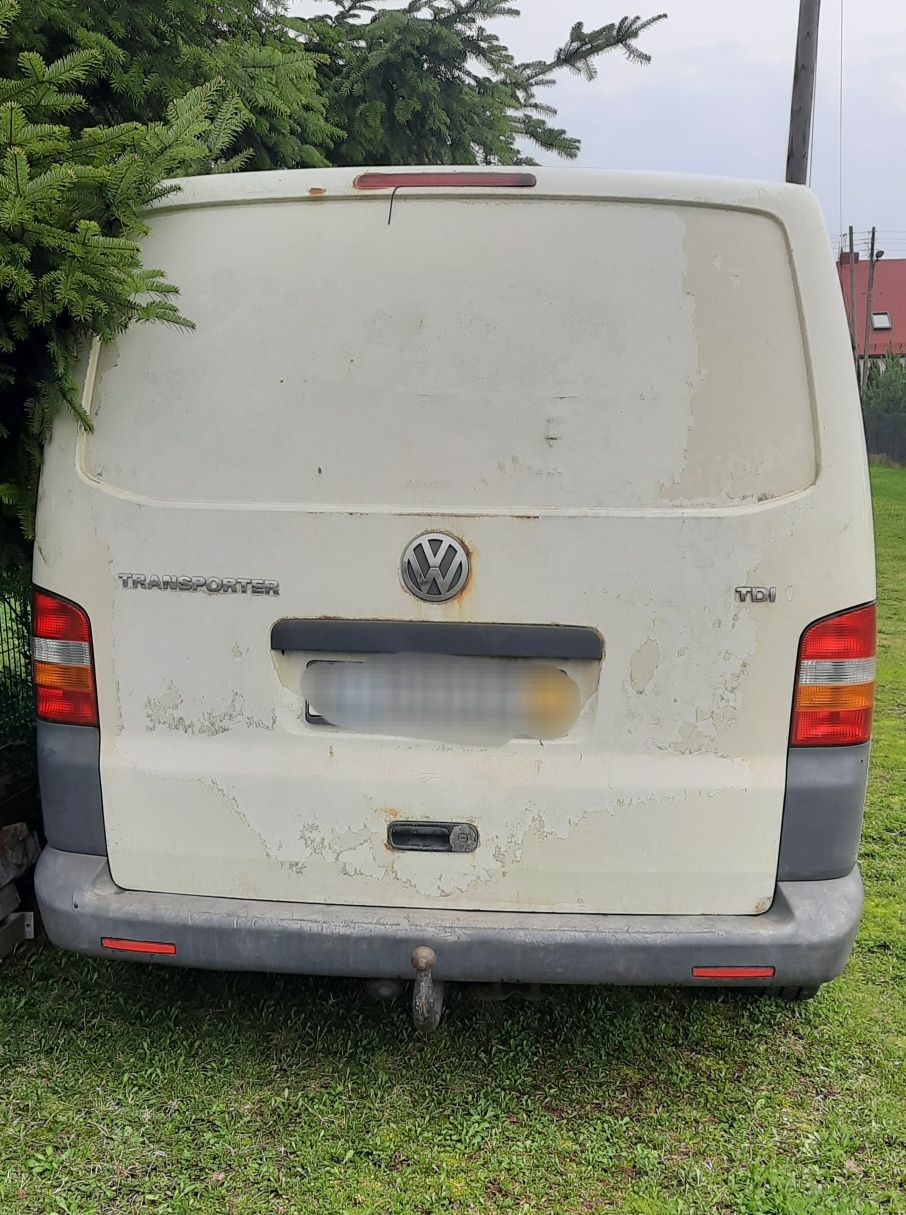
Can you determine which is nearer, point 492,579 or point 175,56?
point 492,579

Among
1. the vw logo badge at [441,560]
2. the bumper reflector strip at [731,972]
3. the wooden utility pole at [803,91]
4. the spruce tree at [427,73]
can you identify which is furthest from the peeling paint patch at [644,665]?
the wooden utility pole at [803,91]

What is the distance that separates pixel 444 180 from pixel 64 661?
56.7 inches

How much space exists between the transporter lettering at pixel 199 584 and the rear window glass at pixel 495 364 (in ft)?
0.61

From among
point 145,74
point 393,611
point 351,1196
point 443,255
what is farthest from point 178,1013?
point 145,74

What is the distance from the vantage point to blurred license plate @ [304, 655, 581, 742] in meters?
2.50

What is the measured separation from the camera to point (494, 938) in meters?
2.49

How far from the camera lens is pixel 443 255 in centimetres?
249

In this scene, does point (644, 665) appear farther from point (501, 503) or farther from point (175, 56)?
point (175, 56)

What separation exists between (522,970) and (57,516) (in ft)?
4.98

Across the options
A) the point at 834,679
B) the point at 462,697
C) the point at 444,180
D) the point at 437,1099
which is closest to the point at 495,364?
the point at 444,180

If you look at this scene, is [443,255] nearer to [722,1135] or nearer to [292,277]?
[292,277]

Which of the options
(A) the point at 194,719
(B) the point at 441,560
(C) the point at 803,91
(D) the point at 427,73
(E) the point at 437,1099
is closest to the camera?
(B) the point at 441,560

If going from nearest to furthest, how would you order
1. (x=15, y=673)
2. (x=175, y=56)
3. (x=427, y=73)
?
(x=175, y=56) → (x=15, y=673) → (x=427, y=73)

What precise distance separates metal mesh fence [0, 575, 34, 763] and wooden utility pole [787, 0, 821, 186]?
35.1 feet
